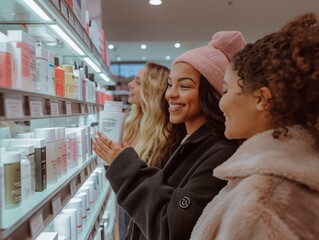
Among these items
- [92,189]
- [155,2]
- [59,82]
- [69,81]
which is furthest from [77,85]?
[155,2]

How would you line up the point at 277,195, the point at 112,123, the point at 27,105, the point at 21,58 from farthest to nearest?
the point at 112,123 < the point at 21,58 < the point at 27,105 < the point at 277,195

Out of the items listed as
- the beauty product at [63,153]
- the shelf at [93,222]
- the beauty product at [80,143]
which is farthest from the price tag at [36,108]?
the shelf at [93,222]

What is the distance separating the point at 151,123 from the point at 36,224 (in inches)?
51.9

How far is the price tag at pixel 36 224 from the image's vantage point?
92 centimetres

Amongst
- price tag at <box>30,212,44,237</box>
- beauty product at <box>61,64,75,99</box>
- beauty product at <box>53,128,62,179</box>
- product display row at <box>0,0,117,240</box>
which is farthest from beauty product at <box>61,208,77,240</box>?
price tag at <box>30,212,44,237</box>

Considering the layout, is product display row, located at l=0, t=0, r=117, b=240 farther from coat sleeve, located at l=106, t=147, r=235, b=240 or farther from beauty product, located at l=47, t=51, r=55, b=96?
coat sleeve, located at l=106, t=147, r=235, b=240

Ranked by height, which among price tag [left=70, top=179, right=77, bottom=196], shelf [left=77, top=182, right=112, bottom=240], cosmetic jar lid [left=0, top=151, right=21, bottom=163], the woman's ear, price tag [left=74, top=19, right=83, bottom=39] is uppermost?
price tag [left=74, top=19, right=83, bottom=39]

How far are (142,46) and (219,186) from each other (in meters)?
7.90

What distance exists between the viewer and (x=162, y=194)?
1238 millimetres

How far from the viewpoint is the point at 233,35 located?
58.7 inches

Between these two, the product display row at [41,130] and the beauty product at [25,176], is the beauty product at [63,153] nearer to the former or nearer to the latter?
the product display row at [41,130]

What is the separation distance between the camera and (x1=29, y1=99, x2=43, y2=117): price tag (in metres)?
0.93

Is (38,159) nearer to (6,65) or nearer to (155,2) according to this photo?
(6,65)

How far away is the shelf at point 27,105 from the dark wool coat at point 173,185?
307mm
